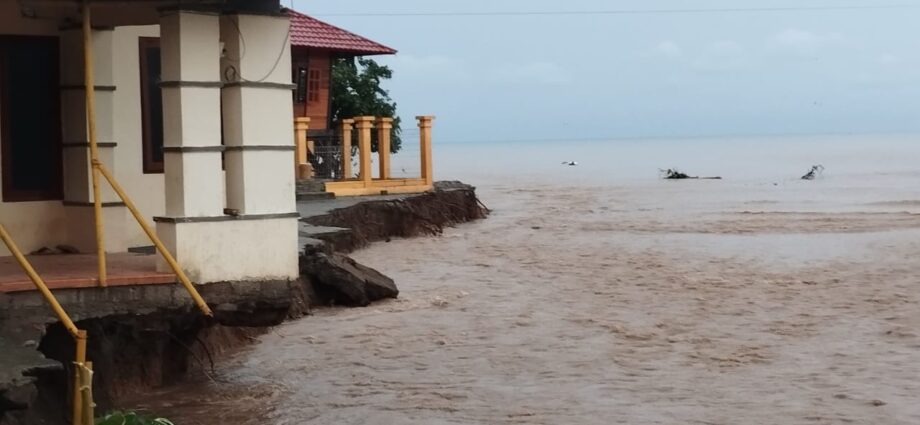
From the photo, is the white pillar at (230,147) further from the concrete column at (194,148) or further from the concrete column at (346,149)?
the concrete column at (346,149)

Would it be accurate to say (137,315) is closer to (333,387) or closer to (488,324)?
(333,387)

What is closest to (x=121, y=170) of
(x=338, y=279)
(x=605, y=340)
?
(x=338, y=279)

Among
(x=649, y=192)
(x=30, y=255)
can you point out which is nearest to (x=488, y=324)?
(x=30, y=255)

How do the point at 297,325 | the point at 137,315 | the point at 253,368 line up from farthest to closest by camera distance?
the point at 297,325 < the point at 253,368 < the point at 137,315

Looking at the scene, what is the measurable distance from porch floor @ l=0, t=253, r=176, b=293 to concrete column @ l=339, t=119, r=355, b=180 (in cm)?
1954

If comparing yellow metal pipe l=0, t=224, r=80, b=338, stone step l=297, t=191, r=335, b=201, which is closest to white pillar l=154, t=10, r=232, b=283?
yellow metal pipe l=0, t=224, r=80, b=338

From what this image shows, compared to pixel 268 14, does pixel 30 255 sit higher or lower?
lower

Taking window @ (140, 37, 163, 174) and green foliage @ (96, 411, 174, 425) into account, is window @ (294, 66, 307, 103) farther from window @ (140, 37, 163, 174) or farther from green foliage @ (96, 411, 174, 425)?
green foliage @ (96, 411, 174, 425)

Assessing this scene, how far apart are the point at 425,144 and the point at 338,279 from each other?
577 inches

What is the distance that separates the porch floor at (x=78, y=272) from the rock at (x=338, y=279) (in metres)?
4.93

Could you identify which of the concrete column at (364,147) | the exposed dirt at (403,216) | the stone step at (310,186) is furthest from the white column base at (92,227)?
the concrete column at (364,147)

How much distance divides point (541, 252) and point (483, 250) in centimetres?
110

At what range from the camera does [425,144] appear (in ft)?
102

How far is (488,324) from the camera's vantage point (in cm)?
1652
